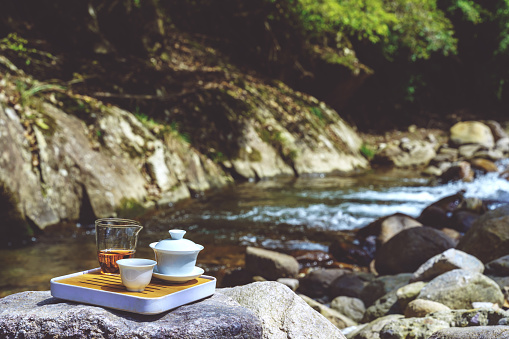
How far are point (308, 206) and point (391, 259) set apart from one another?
3.67 meters

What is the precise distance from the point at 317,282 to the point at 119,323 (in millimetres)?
3853

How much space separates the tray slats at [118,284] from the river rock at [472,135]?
58.2ft

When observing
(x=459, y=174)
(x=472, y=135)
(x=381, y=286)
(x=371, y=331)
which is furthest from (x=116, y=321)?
(x=472, y=135)

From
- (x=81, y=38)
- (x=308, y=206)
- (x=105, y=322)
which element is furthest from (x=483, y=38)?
(x=105, y=322)

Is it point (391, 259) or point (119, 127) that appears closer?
point (391, 259)

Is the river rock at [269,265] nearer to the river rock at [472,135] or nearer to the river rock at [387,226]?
the river rock at [387,226]

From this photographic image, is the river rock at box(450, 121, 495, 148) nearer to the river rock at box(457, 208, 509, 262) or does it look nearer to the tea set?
the river rock at box(457, 208, 509, 262)

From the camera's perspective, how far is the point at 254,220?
7973 mm

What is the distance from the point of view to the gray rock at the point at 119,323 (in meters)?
1.61

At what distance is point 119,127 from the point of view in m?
8.70

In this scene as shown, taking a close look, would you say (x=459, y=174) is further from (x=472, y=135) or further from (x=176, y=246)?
(x=176, y=246)

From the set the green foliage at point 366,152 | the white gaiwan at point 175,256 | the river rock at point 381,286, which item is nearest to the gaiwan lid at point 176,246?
the white gaiwan at point 175,256

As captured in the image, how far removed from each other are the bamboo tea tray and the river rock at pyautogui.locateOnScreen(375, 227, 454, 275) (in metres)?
3.98

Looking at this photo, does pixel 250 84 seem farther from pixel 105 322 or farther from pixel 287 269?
pixel 105 322
